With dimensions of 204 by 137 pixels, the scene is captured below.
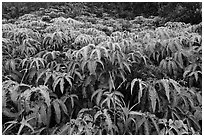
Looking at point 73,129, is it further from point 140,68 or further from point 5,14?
point 5,14

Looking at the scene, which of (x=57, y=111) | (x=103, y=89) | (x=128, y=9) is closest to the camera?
(x=57, y=111)

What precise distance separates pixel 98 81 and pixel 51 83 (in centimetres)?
47

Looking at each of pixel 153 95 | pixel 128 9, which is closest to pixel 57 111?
pixel 153 95

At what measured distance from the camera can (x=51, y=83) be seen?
97.4 inches

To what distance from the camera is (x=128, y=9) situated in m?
7.76

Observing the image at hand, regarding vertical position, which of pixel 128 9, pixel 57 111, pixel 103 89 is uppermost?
pixel 128 9


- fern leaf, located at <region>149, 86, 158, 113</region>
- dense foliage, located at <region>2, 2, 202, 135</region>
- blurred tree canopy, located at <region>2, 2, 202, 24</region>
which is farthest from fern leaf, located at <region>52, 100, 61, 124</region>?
blurred tree canopy, located at <region>2, 2, 202, 24</region>

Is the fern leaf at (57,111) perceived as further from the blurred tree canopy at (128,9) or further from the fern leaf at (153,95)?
the blurred tree canopy at (128,9)

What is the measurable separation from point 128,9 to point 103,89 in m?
5.78

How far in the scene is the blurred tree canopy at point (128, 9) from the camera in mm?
6027

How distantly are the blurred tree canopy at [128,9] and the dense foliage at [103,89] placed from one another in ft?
10.2

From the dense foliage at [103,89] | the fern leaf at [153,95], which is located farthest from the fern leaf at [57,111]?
the fern leaf at [153,95]

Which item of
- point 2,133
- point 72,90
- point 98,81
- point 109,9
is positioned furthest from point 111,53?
point 109,9

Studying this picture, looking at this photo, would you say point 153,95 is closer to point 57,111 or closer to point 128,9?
point 57,111
